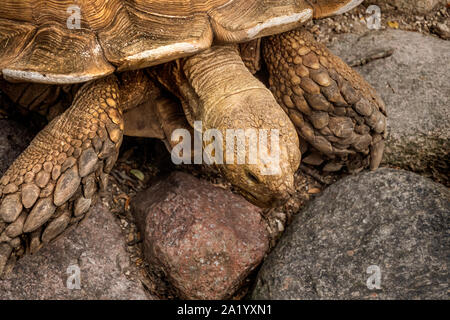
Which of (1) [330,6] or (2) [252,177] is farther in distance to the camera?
(1) [330,6]

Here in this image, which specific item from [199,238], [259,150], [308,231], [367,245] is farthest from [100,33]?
[367,245]

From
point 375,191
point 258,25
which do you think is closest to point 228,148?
point 258,25

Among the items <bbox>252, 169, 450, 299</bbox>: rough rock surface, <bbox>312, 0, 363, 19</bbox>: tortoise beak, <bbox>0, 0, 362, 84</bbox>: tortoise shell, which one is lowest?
<bbox>252, 169, 450, 299</bbox>: rough rock surface

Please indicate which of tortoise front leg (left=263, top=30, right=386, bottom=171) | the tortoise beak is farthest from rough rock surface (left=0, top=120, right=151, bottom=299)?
the tortoise beak

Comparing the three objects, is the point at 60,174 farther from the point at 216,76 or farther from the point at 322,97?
the point at 322,97

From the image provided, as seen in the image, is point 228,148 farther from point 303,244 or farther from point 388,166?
point 388,166

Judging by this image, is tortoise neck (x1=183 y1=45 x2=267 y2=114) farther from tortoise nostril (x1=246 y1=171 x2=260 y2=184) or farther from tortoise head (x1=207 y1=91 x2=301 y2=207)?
tortoise nostril (x1=246 y1=171 x2=260 y2=184)
